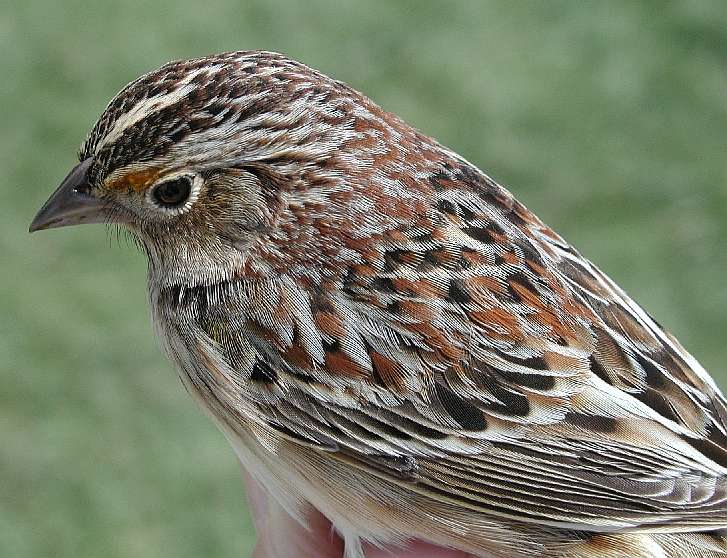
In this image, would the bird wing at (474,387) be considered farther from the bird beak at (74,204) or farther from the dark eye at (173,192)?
the bird beak at (74,204)

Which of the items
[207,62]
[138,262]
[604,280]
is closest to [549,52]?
[138,262]

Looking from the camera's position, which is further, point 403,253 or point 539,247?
point 539,247

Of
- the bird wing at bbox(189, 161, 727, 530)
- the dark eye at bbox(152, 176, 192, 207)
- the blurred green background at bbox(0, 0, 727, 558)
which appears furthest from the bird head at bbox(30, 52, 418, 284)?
the blurred green background at bbox(0, 0, 727, 558)

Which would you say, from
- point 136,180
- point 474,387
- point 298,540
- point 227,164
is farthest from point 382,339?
point 298,540

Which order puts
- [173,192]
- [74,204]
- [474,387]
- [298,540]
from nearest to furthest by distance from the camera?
[474,387] < [173,192] < [74,204] < [298,540]

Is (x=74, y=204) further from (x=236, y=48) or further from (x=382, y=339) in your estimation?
(x=236, y=48)

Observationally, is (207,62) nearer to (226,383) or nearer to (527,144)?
(226,383)

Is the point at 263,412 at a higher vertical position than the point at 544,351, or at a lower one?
lower
